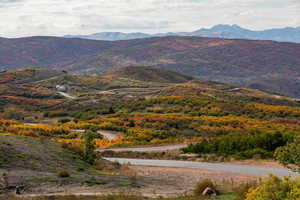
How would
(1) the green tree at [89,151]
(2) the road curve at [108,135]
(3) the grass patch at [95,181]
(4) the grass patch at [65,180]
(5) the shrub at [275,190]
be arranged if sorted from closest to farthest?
1. (5) the shrub at [275,190]
2. (4) the grass patch at [65,180]
3. (3) the grass patch at [95,181]
4. (1) the green tree at [89,151]
5. (2) the road curve at [108,135]

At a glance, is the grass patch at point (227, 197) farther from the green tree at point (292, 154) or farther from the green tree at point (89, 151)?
the green tree at point (89, 151)

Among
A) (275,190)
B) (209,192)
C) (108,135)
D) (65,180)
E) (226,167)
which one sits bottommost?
(108,135)

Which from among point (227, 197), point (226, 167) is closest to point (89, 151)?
point (226, 167)

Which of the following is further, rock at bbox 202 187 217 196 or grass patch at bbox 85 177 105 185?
grass patch at bbox 85 177 105 185

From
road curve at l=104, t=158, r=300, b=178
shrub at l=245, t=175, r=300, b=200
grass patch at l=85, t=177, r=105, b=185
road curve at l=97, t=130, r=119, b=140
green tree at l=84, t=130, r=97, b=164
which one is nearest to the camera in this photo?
shrub at l=245, t=175, r=300, b=200

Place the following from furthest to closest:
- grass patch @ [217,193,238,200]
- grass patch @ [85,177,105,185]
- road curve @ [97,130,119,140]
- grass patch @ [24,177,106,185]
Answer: road curve @ [97,130,119,140] < grass patch @ [85,177,105,185] < grass patch @ [24,177,106,185] < grass patch @ [217,193,238,200]

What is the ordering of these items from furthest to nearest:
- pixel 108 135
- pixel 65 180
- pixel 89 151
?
pixel 108 135, pixel 89 151, pixel 65 180

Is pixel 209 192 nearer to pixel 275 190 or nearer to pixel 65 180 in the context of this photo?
pixel 65 180

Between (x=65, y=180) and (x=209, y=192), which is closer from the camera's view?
(x=209, y=192)

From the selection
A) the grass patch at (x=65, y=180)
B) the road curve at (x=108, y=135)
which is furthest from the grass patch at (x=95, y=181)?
the road curve at (x=108, y=135)

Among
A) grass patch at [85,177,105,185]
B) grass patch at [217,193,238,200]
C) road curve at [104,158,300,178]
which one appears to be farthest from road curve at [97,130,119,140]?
grass patch at [217,193,238,200]

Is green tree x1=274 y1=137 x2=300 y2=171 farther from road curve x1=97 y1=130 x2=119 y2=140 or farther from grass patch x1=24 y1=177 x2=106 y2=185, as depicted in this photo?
road curve x1=97 y1=130 x2=119 y2=140

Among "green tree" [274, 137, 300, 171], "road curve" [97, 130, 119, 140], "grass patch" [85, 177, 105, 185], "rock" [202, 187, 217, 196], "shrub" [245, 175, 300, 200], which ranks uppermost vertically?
"shrub" [245, 175, 300, 200]

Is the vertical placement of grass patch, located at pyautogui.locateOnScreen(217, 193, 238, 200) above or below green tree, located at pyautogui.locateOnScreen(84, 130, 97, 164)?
above
